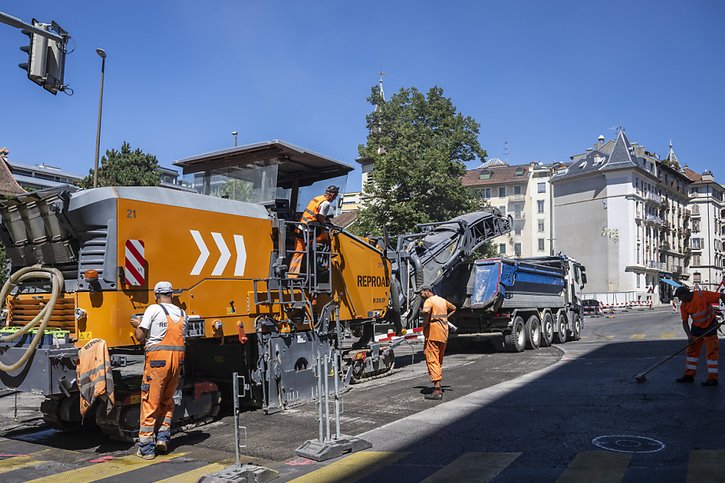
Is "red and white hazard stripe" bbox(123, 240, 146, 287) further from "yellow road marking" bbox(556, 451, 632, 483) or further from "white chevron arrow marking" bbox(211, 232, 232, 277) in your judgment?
"yellow road marking" bbox(556, 451, 632, 483)

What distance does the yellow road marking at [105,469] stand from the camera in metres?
5.93

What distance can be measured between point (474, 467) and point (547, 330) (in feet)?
42.3

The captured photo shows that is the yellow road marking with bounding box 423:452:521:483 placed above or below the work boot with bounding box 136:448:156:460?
above

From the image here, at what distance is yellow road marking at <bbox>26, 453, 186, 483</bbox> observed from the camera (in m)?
5.93

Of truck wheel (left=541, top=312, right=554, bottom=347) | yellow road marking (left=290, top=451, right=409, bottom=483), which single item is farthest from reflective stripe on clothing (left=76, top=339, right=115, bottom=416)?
truck wheel (left=541, top=312, right=554, bottom=347)

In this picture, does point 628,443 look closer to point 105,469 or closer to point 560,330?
point 105,469

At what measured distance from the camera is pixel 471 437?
276 inches

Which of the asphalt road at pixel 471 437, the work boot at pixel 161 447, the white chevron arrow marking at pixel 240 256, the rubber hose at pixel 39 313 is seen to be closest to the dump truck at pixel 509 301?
the asphalt road at pixel 471 437

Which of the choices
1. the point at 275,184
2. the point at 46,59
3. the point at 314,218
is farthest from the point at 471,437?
the point at 46,59

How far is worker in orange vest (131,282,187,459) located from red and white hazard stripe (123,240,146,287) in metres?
0.31

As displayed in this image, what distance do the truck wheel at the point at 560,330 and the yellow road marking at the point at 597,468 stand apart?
13.6 metres

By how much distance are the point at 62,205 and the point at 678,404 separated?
7893mm

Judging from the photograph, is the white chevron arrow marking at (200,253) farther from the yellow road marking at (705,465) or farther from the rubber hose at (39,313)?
the yellow road marking at (705,465)

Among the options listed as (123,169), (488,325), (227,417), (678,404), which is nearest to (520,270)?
(488,325)
